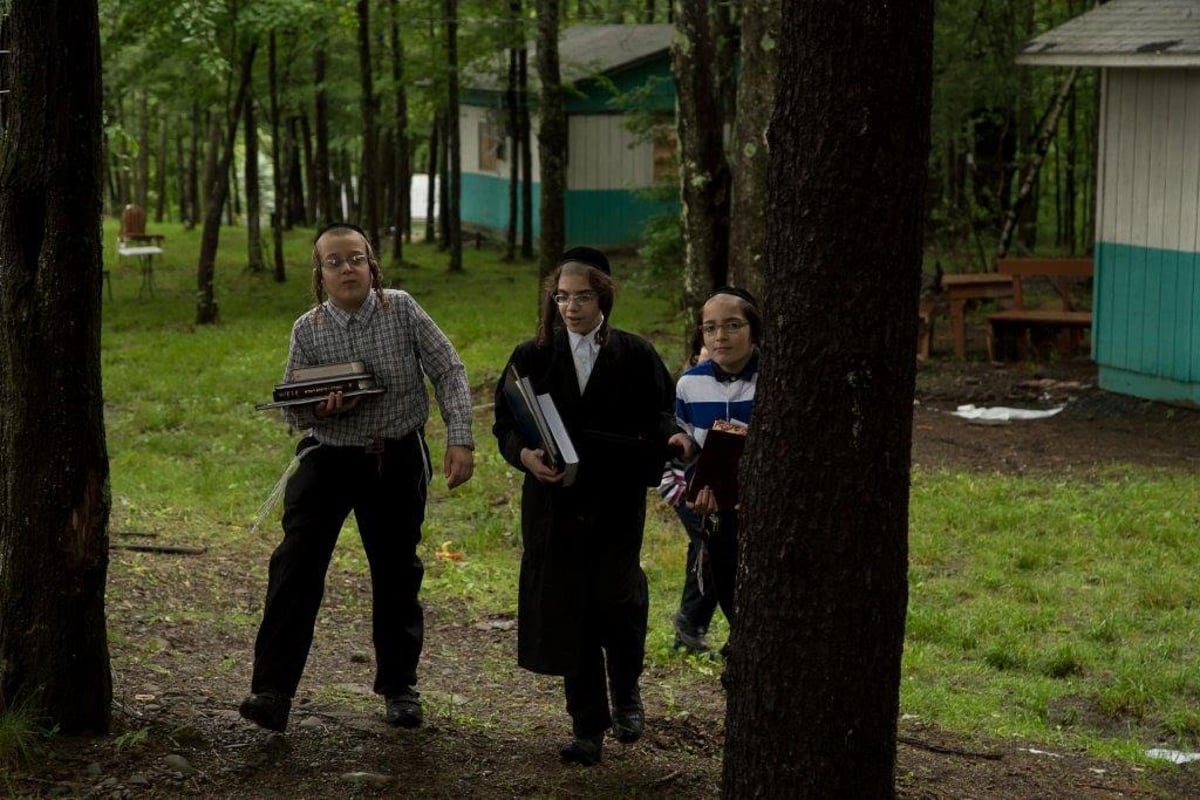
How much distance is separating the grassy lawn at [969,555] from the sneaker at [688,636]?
0.30 ft

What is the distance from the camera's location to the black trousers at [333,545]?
5.77m

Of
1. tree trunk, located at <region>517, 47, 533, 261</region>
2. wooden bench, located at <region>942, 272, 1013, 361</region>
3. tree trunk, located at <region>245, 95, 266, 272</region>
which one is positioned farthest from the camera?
tree trunk, located at <region>517, 47, 533, 261</region>

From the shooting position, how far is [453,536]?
1089 cm

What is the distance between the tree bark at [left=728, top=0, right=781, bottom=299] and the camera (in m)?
12.2

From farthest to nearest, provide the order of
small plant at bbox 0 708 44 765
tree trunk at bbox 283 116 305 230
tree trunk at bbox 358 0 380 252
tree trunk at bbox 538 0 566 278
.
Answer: tree trunk at bbox 283 116 305 230 < tree trunk at bbox 358 0 380 252 < tree trunk at bbox 538 0 566 278 < small plant at bbox 0 708 44 765

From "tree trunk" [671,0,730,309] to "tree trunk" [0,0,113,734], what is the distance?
912cm

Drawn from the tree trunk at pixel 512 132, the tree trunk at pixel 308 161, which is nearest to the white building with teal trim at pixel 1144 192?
the tree trunk at pixel 512 132

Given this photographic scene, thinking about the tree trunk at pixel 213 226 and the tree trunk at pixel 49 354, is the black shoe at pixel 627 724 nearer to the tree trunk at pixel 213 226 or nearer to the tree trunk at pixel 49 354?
the tree trunk at pixel 49 354

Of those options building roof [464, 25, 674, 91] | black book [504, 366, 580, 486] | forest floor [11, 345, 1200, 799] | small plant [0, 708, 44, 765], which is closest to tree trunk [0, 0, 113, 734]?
small plant [0, 708, 44, 765]

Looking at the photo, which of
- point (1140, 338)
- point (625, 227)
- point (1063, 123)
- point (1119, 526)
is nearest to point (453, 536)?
point (1119, 526)

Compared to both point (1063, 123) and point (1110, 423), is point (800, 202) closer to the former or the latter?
point (1110, 423)

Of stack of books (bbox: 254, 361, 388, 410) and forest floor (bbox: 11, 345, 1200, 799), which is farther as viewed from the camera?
stack of books (bbox: 254, 361, 388, 410)

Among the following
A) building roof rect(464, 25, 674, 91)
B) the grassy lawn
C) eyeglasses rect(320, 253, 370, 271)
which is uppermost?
building roof rect(464, 25, 674, 91)

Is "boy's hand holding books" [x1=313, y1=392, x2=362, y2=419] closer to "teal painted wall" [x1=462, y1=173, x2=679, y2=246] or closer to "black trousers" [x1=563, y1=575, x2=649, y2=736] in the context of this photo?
"black trousers" [x1=563, y1=575, x2=649, y2=736]
